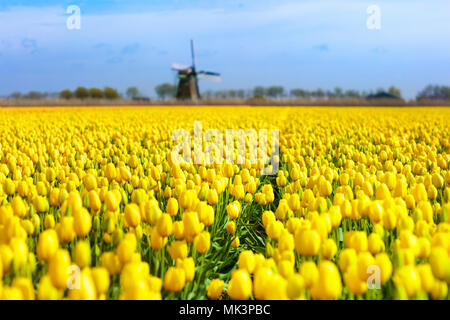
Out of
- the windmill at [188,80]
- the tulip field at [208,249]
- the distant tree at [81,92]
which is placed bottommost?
the tulip field at [208,249]

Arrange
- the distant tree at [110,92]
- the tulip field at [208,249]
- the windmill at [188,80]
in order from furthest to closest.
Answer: the distant tree at [110,92], the windmill at [188,80], the tulip field at [208,249]

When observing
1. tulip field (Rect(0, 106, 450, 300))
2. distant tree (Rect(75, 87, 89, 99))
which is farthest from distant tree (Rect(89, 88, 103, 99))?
tulip field (Rect(0, 106, 450, 300))

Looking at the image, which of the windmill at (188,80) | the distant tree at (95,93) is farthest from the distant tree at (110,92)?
the windmill at (188,80)

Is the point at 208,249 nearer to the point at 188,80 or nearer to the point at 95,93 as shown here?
the point at 188,80

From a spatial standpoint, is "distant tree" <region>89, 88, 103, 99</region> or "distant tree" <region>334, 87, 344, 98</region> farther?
"distant tree" <region>89, 88, 103, 99</region>

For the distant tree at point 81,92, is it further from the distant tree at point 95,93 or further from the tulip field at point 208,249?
the tulip field at point 208,249

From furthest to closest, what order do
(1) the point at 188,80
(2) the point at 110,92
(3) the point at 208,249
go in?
(2) the point at 110,92 < (1) the point at 188,80 < (3) the point at 208,249

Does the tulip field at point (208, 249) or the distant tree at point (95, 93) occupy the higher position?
the distant tree at point (95, 93)

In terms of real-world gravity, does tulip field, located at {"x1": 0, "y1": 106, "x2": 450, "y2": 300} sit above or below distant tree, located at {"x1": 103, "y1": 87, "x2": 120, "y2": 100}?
below

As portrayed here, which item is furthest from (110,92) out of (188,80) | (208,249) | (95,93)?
(208,249)

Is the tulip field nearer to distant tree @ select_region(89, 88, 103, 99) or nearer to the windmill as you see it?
the windmill

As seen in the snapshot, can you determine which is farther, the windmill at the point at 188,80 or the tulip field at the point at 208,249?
the windmill at the point at 188,80

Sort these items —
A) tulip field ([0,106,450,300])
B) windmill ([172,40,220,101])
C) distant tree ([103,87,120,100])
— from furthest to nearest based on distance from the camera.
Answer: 1. distant tree ([103,87,120,100])
2. windmill ([172,40,220,101])
3. tulip field ([0,106,450,300])
